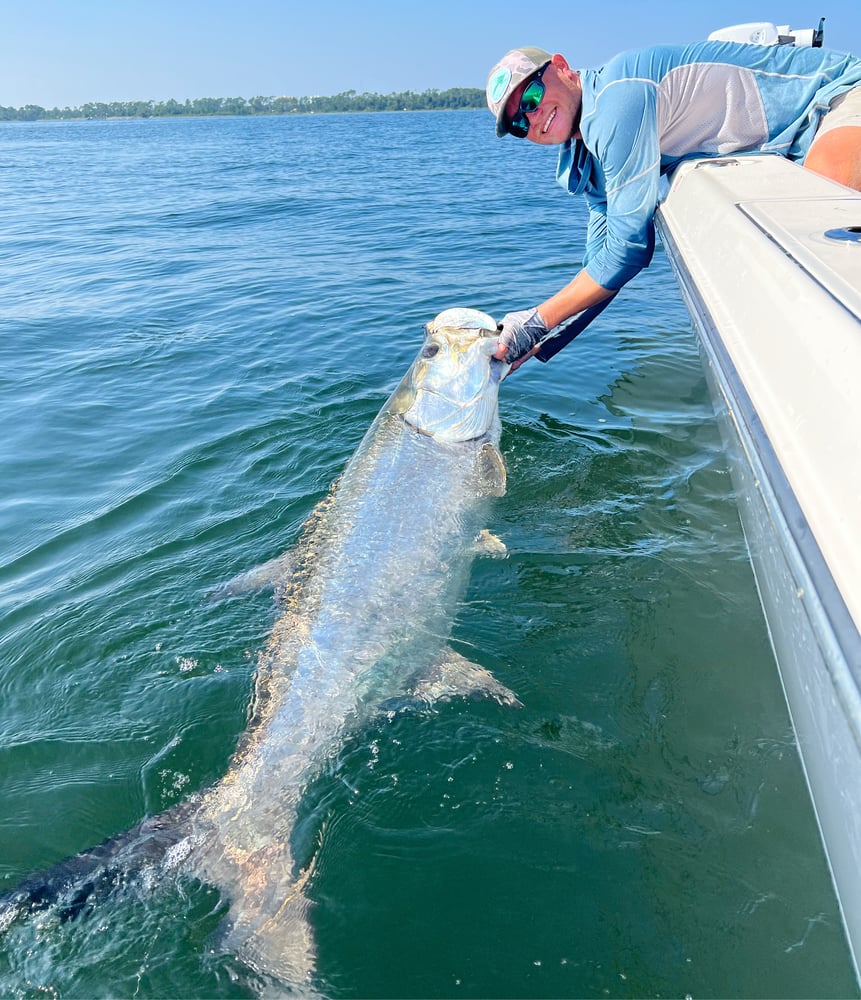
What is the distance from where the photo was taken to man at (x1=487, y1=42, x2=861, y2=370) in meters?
4.23

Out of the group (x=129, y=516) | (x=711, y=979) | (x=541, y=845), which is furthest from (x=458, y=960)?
(x=129, y=516)

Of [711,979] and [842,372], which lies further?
[711,979]

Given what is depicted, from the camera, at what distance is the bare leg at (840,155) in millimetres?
4062

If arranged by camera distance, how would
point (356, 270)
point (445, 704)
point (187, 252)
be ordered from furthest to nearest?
1. point (187, 252)
2. point (356, 270)
3. point (445, 704)

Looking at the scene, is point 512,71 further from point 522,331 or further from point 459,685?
point 459,685

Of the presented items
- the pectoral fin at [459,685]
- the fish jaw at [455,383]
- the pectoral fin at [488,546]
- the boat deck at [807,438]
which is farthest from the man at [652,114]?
the pectoral fin at [459,685]

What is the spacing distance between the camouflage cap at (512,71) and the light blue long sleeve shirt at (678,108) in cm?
40

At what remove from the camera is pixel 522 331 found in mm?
4977

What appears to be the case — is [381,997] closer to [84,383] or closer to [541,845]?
[541,845]

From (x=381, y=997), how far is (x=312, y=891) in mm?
483

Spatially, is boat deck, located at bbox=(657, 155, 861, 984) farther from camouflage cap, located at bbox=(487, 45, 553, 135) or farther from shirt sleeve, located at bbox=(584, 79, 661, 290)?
camouflage cap, located at bbox=(487, 45, 553, 135)

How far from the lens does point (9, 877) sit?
3.06 m

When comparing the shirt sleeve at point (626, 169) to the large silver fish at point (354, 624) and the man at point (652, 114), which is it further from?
the large silver fish at point (354, 624)

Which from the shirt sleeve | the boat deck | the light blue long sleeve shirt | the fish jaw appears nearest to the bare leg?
the boat deck
